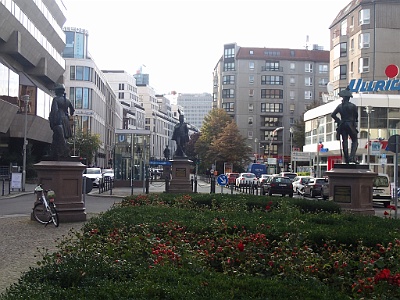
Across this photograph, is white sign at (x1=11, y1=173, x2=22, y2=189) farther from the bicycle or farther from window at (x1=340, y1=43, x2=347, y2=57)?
window at (x1=340, y1=43, x2=347, y2=57)

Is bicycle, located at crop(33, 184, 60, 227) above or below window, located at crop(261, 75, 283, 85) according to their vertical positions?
below

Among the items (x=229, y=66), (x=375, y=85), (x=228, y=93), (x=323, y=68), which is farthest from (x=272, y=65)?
(x=375, y=85)

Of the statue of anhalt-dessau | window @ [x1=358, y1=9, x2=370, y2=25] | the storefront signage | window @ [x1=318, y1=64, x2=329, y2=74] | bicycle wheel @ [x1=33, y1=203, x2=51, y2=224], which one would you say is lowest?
bicycle wheel @ [x1=33, y1=203, x2=51, y2=224]

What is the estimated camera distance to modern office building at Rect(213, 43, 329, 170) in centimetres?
10056

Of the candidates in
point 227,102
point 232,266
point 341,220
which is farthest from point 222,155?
point 232,266

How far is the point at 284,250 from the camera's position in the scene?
7.42 m

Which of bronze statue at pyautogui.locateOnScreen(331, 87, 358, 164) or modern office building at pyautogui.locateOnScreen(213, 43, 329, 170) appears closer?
bronze statue at pyautogui.locateOnScreen(331, 87, 358, 164)

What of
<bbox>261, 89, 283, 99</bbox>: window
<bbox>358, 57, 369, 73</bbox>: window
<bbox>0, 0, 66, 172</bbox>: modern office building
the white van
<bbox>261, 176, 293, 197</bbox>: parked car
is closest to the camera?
the white van

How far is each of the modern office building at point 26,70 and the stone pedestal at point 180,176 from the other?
52.0 feet

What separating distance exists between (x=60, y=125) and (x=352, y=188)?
9.22m

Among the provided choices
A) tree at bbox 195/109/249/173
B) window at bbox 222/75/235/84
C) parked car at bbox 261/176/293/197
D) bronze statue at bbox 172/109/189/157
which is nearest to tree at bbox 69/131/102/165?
tree at bbox 195/109/249/173

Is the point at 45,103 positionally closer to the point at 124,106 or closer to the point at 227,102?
the point at 227,102

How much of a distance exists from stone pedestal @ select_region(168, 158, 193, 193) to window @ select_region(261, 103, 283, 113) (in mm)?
72483

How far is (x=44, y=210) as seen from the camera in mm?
14820
